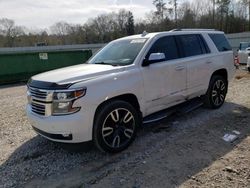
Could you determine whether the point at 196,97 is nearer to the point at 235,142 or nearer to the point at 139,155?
the point at 235,142

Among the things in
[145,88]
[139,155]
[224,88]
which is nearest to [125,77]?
[145,88]

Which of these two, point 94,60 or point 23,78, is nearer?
point 94,60

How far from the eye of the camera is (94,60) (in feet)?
18.0

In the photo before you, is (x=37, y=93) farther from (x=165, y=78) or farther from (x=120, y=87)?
(x=165, y=78)

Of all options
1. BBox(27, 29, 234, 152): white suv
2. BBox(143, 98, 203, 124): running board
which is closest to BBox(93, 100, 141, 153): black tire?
BBox(27, 29, 234, 152): white suv

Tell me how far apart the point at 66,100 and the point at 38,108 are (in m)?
0.63

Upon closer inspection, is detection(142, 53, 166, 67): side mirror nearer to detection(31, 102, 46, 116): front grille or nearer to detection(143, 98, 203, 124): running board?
detection(143, 98, 203, 124): running board

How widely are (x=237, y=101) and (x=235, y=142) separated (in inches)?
116

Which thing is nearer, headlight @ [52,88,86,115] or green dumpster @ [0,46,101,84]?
headlight @ [52,88,86,115]

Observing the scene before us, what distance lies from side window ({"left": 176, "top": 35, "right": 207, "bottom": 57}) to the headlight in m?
2.73

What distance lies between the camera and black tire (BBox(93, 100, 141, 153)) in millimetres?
4059

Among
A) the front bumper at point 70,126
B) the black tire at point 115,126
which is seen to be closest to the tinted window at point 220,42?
the black tire at point 115,126

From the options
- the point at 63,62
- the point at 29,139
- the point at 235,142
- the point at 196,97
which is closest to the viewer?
the point at 235,142

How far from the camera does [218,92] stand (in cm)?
666
